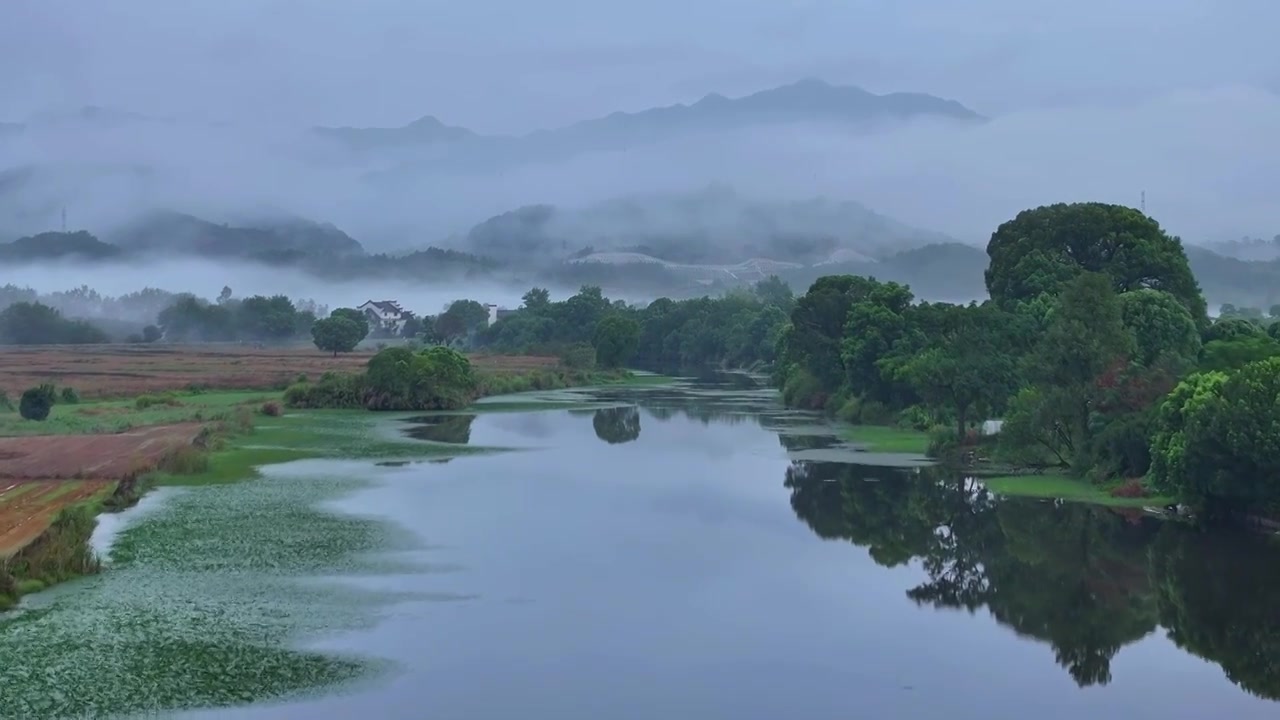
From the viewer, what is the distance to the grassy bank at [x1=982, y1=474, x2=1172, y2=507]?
35156 mm

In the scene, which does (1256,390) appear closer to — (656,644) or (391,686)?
(656,644)

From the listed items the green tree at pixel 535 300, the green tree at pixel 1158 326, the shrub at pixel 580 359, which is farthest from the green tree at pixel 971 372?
the green tree at pixel 535 300

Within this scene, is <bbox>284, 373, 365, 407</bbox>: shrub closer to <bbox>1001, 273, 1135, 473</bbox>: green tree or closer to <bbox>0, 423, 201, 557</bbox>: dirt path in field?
<bbox>0, 423, 201, 557</bbox>: dirt path in field

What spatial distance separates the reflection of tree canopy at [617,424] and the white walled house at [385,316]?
115 meters

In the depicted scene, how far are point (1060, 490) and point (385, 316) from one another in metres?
160

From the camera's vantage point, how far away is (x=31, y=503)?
32281 mm

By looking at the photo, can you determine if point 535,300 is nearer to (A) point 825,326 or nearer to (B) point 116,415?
(A) point 825,326

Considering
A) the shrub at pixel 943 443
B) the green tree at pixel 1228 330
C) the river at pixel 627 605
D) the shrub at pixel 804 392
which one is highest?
the green tree at pixel 1228 330

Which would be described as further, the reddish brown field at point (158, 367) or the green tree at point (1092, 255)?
the reddish brown field at point (158, 367)

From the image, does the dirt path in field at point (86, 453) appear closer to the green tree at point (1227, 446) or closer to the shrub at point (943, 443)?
the shrub at point (943, 443)

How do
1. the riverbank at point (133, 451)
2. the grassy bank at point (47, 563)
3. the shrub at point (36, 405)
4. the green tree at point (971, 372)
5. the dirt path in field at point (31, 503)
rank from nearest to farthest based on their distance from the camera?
the grassy bank at point (47, 563), the riverbank at point (133, 451), the dirt path in field at point (31, 503), the green tree at point (971, 372), the shrub at point (36, 405)

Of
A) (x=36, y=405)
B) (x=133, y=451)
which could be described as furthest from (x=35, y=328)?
(x=133, y=451)

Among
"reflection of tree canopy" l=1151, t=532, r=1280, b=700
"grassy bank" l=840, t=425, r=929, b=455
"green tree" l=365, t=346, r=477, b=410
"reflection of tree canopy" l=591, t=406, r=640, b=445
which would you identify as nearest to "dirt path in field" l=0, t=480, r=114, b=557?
"reflection of tree canopy" l=1151, t=532, r=1280, b=700

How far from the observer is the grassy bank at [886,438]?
50719 millimetres
